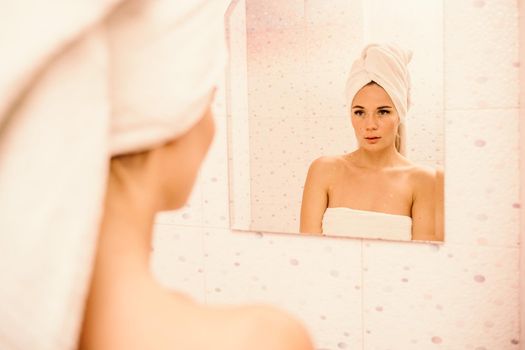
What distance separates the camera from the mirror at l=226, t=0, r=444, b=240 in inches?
43.0

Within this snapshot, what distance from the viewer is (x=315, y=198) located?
49.3 inches

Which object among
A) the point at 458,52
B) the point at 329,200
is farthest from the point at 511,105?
the point at 329,200

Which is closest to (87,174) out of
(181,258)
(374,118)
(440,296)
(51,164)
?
(51,164)

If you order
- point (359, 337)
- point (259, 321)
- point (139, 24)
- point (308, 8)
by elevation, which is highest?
point (308, 8)

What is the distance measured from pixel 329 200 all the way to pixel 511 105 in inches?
18.4

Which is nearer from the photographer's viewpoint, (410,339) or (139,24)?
(139,24)

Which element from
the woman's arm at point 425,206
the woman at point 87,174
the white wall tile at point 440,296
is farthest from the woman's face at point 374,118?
the woman at point 87,174

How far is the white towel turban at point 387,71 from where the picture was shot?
1103 mm

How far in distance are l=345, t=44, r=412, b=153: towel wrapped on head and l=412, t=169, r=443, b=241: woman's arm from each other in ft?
0.29

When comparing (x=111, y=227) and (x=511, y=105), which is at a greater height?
(x=511, y=105)

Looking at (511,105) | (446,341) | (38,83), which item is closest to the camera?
(38,83)

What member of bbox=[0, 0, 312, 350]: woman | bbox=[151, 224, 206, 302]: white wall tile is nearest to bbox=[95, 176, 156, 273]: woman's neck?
bbox=[0, 0, 312, 350]: woman

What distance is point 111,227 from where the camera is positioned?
0.43 m

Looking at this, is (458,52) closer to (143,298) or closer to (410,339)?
(410,339)
